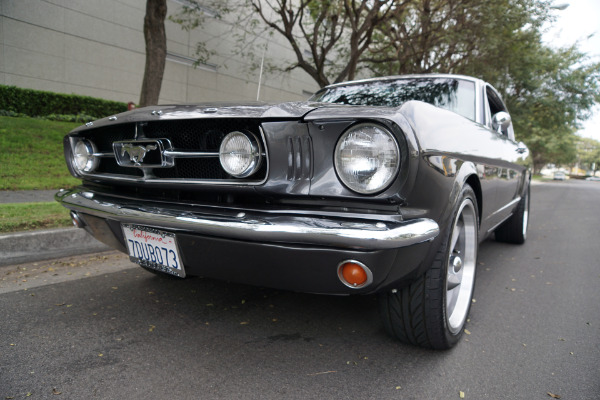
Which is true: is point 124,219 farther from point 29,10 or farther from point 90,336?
point 29,10

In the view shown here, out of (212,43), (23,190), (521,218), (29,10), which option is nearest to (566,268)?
(521,218)

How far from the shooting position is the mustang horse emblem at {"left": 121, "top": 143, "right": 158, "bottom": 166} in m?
2.02

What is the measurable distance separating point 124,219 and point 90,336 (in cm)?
65

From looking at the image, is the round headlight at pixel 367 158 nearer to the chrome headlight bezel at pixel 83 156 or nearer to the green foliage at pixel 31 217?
the chrome headlight bezel at pixel 83 156

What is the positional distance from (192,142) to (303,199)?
66cm

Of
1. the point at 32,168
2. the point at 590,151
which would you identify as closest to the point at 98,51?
the point at 32,168

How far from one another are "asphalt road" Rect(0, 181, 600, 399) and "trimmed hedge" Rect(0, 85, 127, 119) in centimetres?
852

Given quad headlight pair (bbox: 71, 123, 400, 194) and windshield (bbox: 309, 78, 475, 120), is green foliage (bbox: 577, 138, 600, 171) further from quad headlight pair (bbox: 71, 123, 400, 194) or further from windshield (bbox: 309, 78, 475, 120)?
quad headlight pair (bbox: 71, 123, 400, 194)

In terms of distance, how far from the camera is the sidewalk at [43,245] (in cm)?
324

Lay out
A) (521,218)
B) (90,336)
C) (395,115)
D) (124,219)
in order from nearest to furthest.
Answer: (395,115), (124,219), (90,336), (521,218)

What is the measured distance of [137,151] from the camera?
81.0 inches

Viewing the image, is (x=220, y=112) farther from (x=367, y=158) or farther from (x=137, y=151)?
(x=367, y=158)

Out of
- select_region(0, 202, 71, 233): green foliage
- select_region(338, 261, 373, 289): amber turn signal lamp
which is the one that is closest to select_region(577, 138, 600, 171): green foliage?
select_region(0, 202, 71, 233): green foliage

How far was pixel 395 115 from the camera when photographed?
61.7 inches
